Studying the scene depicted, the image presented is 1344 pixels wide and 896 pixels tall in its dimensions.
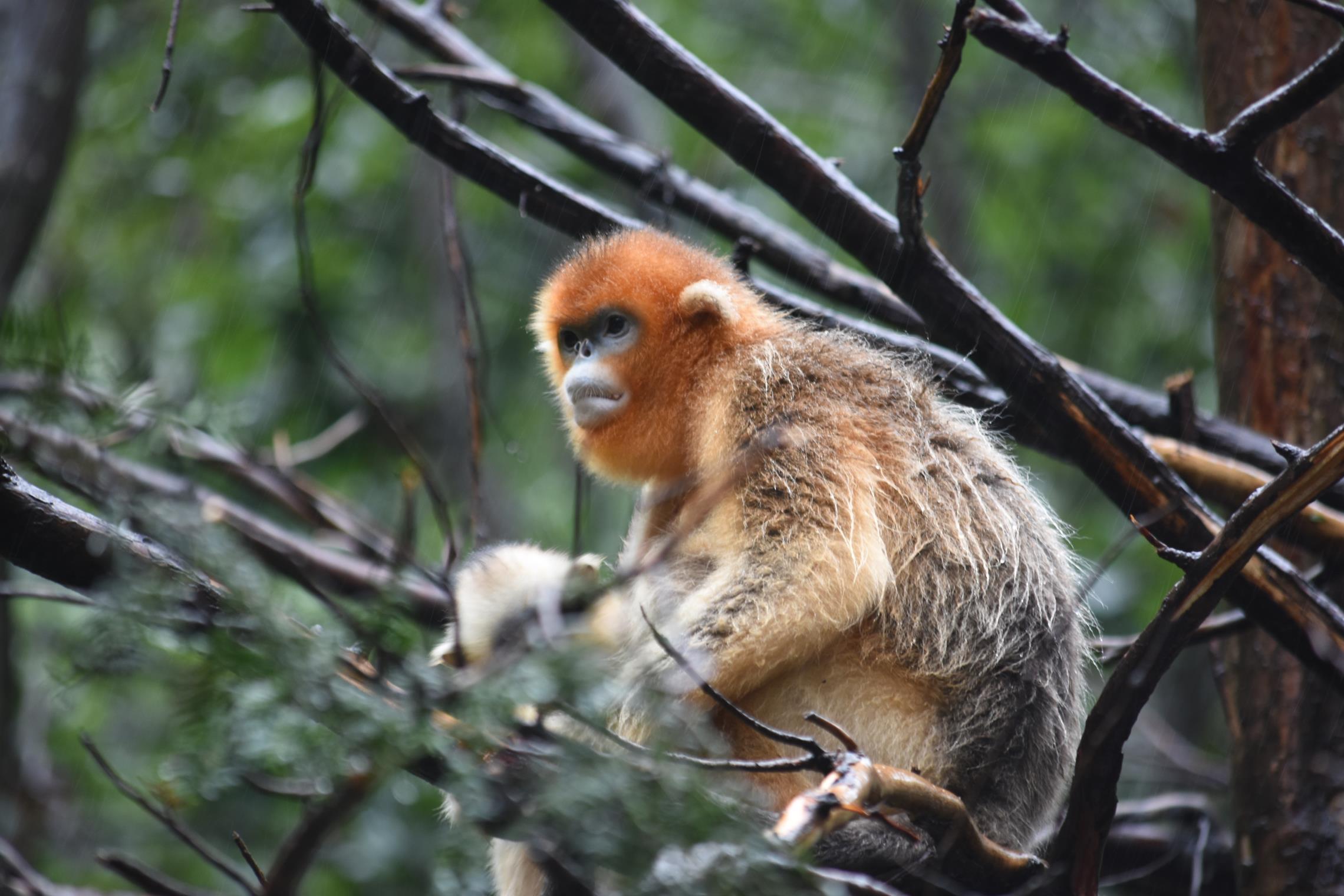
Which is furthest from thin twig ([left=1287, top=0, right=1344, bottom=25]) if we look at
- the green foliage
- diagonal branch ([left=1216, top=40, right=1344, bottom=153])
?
the green foliage

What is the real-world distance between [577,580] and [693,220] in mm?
1946

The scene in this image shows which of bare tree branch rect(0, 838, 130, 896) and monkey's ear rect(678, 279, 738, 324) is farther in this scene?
monkey's ear rect(678, 279, 738, 324)

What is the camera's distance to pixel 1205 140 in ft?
7.28

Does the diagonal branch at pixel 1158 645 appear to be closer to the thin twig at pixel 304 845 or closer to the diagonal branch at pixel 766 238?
the thin twig at pixel 304 845

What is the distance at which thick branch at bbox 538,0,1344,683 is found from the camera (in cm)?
265

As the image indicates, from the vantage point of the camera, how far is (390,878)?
16.3 feet

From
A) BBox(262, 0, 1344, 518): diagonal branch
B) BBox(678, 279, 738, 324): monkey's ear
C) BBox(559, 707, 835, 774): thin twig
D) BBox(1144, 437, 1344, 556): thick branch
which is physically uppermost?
BBox(262, 0, 1344, 518): diagonal branch

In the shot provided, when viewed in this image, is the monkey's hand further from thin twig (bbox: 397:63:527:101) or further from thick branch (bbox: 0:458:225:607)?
thin twig (bbox: 397:63:527:101)

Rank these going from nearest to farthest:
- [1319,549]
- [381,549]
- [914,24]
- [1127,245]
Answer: [1319,549]
[381,549]
[1127,245]
[914,24]

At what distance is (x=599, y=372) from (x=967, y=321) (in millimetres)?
1031

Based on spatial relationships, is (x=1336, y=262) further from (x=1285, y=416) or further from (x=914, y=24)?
(x=914, y=24)

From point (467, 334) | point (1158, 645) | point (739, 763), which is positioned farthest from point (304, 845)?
point (467, 334)

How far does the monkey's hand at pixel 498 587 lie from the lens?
2660mm

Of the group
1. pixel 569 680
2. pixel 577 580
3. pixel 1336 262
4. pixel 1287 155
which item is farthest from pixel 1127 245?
pixel 569 680
